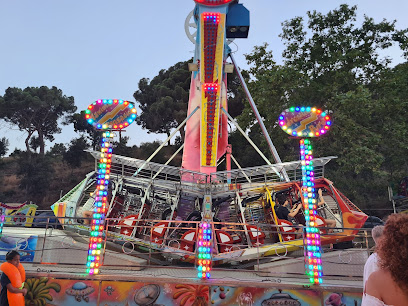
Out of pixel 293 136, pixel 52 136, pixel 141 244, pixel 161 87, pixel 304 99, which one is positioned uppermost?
pixel 161 87

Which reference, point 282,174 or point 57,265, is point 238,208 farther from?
point 57,265

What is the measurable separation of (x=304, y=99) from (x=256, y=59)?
17.7 ft

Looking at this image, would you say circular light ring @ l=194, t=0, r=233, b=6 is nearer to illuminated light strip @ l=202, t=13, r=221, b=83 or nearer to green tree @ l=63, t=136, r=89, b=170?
illuminated light strip @ l=202, t=13, r=221, b=83

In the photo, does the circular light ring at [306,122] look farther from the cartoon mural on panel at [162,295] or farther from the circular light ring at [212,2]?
the circular light ring at [212,2]

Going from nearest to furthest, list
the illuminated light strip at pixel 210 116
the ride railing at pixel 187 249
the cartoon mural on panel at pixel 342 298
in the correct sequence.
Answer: the cartoon mural on panel at pixel 342 298
the ride railing at pixel 187 249
the illuminated light strip at pixel 210 116

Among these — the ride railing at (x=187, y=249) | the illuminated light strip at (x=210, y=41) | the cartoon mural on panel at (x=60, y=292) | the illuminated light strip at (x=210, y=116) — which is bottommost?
the cartoon mural on panel at (x=60, y=292)

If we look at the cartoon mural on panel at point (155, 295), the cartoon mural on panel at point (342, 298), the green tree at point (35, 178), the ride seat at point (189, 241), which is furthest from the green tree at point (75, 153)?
the cartoon mural on panel at point (342, 298)

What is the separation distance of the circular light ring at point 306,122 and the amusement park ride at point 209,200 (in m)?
0.02

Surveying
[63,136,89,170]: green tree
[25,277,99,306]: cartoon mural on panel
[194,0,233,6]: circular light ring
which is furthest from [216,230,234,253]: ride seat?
[63,136,89,170]: green tree

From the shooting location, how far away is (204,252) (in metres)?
6.16

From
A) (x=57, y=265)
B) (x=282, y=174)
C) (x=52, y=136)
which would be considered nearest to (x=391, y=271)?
(x=57, y=265)

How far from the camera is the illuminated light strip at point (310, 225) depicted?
6.03 metres

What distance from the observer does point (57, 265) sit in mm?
7668

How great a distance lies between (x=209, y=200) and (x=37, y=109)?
3754 cm
